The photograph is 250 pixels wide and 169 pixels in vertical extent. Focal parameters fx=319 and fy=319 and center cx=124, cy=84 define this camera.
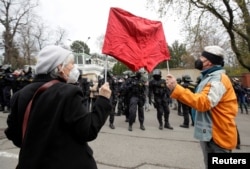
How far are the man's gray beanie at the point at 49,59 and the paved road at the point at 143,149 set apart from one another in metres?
3.71

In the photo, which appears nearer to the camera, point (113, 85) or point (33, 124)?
point (33, 124)

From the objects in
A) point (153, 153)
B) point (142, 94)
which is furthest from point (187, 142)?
point (142, 94)

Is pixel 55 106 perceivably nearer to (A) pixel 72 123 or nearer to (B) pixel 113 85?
(A) pixel 72 123

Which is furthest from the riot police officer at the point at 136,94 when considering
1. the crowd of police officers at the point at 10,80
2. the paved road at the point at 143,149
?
the crowd of police officers at the point at 10,80

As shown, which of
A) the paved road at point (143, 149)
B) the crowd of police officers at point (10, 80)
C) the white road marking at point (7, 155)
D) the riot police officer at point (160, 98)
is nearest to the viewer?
the paved road at point (143, 149)

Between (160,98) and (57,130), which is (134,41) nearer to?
(57,130)

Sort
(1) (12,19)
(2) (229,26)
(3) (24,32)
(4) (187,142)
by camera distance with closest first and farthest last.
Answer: (4) (187,142) → (2) (229,26) → (1) (12,19) → (3) (24,32)

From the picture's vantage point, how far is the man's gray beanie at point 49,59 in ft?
7.87

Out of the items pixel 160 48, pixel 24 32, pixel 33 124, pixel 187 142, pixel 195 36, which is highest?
pixel 24 32

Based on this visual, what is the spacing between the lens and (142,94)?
10750mm

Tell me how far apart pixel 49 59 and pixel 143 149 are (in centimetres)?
520

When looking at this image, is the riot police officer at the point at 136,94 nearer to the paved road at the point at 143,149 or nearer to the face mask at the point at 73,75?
the paved road at the point at 143,149

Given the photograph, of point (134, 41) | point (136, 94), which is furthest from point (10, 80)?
point (134, 41)

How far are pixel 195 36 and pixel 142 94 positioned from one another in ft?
35.5
